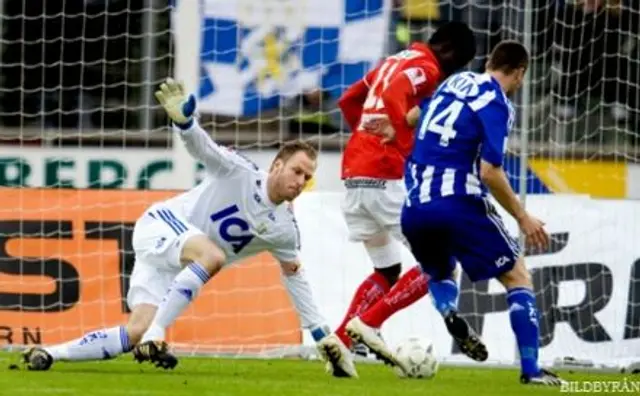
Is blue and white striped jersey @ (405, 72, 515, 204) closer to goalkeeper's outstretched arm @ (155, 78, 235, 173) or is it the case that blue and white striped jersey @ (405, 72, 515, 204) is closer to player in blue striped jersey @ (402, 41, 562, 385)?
player in blue striped jersey @ (402, 41, 562, 385)

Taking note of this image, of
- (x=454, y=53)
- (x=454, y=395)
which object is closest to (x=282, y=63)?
(x=454, y=53)

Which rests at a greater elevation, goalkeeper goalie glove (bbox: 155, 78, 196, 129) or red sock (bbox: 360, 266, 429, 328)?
goalkeeper goalie glove (bbox: 155, 78, 196, 129)

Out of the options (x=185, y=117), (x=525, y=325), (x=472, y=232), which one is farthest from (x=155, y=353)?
(x=525, y=325)

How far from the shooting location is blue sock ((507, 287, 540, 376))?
34.5 ft

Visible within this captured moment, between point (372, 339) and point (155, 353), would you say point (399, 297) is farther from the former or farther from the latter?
point (155, 353)

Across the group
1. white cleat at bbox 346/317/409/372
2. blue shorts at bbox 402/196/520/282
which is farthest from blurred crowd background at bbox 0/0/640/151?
blue shorts at bbox 402/196/520/282

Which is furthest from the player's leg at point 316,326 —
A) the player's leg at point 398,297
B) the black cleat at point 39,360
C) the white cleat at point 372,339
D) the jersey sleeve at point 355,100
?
the jersey sleeve at point 355,100

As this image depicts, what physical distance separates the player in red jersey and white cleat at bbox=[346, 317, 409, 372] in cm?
45

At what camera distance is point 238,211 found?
11.2m

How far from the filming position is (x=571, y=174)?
58.6ft

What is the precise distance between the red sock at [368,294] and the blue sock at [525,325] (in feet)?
6.48

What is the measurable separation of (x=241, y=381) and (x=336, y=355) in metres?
0.72

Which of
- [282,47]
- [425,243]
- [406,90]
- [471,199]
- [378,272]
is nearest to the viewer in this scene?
[471,199]

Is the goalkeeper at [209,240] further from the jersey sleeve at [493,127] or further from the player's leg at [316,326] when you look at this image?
the jersey sleeve at [493,127]
